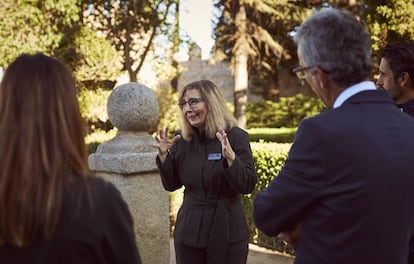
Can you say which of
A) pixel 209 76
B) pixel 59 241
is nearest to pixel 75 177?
pixel 59 241

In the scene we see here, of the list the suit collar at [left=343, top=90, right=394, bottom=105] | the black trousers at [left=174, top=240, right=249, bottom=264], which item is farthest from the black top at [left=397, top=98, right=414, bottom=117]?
the black trousers at [left=174, top=240, right=249, bottom=264]

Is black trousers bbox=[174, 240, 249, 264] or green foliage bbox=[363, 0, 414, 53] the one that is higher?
green foliage bbox=[363, 0, 414, 53]

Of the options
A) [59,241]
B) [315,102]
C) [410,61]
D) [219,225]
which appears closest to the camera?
[59,241]

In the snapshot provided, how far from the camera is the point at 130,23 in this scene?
50.3 ft

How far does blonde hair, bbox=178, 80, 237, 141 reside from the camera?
3396 millimetres

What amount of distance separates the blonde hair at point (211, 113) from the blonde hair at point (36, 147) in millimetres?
1870

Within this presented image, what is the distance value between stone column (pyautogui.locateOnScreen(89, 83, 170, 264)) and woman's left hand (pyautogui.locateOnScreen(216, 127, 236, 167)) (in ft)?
2.85

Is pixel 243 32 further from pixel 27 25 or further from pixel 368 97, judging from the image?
pixel 368 97

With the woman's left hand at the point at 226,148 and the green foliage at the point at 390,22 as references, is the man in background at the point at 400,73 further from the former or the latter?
the green foliage at the point at 390,22

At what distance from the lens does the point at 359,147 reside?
5.52ft

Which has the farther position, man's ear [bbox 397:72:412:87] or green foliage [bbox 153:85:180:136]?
green foliage [bbox 153:85:180:136]

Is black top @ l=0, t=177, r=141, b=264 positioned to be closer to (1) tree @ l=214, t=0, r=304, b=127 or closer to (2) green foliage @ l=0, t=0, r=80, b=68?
(2) green foliage @ l=0, t=0, r=80, b=68

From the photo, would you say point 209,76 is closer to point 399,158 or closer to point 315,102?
point 315,102

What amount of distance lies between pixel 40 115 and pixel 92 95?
1192 centimetres
